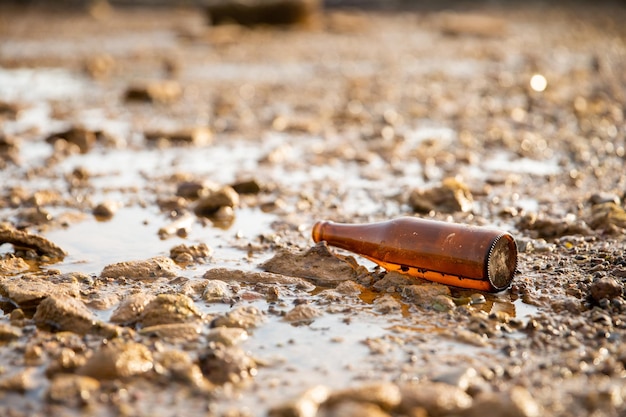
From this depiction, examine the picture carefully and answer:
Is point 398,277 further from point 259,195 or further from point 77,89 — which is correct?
point 77,89

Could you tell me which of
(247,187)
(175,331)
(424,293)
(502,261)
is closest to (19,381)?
(175,331)

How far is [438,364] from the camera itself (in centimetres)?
265

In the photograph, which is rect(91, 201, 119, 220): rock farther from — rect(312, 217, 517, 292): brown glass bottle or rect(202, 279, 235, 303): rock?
rect(312, 217, 517, 292): brown glass bottle

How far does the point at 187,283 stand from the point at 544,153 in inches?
143

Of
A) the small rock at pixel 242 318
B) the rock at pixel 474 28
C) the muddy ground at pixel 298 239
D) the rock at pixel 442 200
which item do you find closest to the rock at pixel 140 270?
the muddy ground at pixel 298 239

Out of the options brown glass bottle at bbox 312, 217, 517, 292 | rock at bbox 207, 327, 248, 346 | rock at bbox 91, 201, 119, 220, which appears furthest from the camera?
rock at bbox 91, 201, 119, 220

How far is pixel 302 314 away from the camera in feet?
10.0

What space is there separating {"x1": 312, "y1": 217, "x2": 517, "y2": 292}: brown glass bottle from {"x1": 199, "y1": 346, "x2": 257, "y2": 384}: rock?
960 millimetres

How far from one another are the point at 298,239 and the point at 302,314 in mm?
1111

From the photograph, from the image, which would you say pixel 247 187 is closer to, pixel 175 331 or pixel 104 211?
pixel 104 211

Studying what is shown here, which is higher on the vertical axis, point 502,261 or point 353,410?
point 502,261

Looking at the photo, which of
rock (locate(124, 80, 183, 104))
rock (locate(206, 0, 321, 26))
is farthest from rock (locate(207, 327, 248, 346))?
rock (locate(206, 0, 321, 26))

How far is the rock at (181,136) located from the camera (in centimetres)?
662

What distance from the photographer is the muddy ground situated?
250cm
